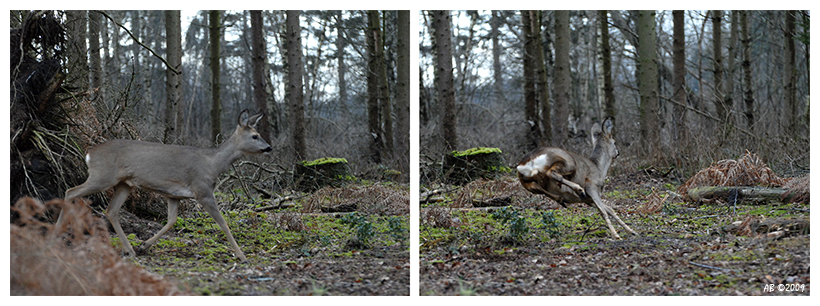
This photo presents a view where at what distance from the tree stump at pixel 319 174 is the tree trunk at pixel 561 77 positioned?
5.10 m

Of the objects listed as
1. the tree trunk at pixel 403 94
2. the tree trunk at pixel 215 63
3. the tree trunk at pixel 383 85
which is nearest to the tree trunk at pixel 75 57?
the tree trunk at pixel 403 94

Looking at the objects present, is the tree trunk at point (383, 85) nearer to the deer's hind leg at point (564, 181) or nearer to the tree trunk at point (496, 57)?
the tree trunk at point (496, 57)

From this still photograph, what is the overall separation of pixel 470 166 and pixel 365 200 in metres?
1.96

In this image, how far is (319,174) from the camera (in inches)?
367

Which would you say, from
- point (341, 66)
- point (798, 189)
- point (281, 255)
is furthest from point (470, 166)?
point (341, 66)

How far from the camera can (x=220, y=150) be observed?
574 cm

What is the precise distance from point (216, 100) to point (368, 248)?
7.02 m

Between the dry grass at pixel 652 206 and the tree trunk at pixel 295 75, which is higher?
the tree trunk at pixel 295 75

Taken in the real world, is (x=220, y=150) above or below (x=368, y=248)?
above

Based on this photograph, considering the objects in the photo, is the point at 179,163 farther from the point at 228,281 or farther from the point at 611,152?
the point at 611,152

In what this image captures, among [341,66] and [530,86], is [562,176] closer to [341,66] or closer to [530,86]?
[530,86]

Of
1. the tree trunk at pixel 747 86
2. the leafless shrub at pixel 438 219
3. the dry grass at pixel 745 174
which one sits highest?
the tree trunk at pixel 747 86

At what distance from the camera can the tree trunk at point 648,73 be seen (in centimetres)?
1121
